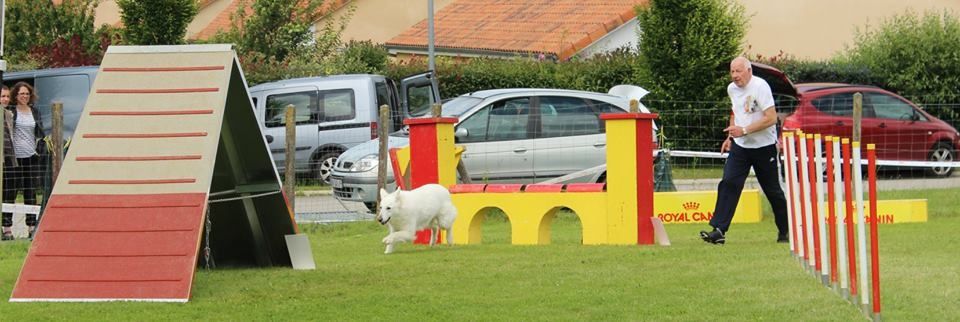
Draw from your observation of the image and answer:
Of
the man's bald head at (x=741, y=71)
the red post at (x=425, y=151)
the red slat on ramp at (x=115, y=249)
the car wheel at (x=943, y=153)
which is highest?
the man's bald head at (x=741, y=71)

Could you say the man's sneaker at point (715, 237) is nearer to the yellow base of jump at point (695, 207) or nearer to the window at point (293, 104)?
the yellow base of jump at point (695, 207)

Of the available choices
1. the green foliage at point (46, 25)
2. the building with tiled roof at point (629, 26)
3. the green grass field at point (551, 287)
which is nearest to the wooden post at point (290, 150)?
the green grass field at point (551, 287)

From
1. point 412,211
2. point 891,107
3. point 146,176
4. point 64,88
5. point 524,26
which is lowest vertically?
point 412,211

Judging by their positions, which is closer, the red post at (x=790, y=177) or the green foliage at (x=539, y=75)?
the red post at (x=790, y=177)

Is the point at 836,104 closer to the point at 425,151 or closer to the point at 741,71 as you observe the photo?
the point at 425,151

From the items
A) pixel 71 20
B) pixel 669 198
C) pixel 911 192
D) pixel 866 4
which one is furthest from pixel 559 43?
pixel 669 198

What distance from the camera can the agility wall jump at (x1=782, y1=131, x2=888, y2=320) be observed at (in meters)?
7.30

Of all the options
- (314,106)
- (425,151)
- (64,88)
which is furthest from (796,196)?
(64,88)

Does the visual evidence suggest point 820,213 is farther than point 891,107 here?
No

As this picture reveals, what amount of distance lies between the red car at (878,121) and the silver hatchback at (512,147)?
516cm

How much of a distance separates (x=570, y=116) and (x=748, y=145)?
6461 mm

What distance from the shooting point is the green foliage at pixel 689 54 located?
24.3 meters

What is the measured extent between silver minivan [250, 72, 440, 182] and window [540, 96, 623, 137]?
3427 millimetres

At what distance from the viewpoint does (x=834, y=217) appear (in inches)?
351
